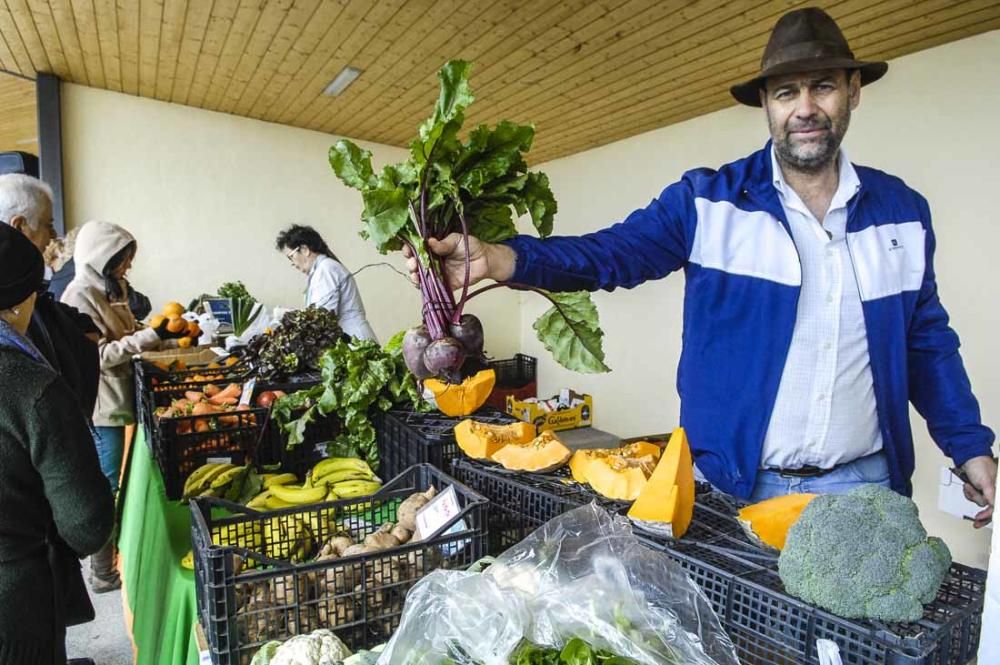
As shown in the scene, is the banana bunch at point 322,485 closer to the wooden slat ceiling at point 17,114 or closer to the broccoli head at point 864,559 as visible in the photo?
the broccoli head at point 864,559

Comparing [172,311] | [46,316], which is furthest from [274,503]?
[172,311]

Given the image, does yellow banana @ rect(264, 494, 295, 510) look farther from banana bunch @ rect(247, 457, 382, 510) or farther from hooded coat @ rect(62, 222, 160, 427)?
hooded coat @ rect(62, 222, 160, 427)

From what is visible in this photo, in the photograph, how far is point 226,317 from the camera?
5.34 m

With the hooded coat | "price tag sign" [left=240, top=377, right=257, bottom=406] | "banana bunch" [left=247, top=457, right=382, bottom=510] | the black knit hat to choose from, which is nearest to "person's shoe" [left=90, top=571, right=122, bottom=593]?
the hooded coat

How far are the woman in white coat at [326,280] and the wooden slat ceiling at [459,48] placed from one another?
4.61 ft

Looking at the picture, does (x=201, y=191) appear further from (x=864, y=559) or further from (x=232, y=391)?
(x=864, y=559)

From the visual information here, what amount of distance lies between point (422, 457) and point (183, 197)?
593 cm

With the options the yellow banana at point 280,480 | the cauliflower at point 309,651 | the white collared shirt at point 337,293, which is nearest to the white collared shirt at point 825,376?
the cauliflower at point 309,651

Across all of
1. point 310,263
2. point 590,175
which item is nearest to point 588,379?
point 590,175

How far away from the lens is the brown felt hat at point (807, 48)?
1358mm

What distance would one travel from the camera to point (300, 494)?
74.8 inches

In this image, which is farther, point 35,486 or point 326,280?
point 326,280

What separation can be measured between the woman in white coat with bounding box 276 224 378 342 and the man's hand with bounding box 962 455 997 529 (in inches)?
129

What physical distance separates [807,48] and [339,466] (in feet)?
5.78
